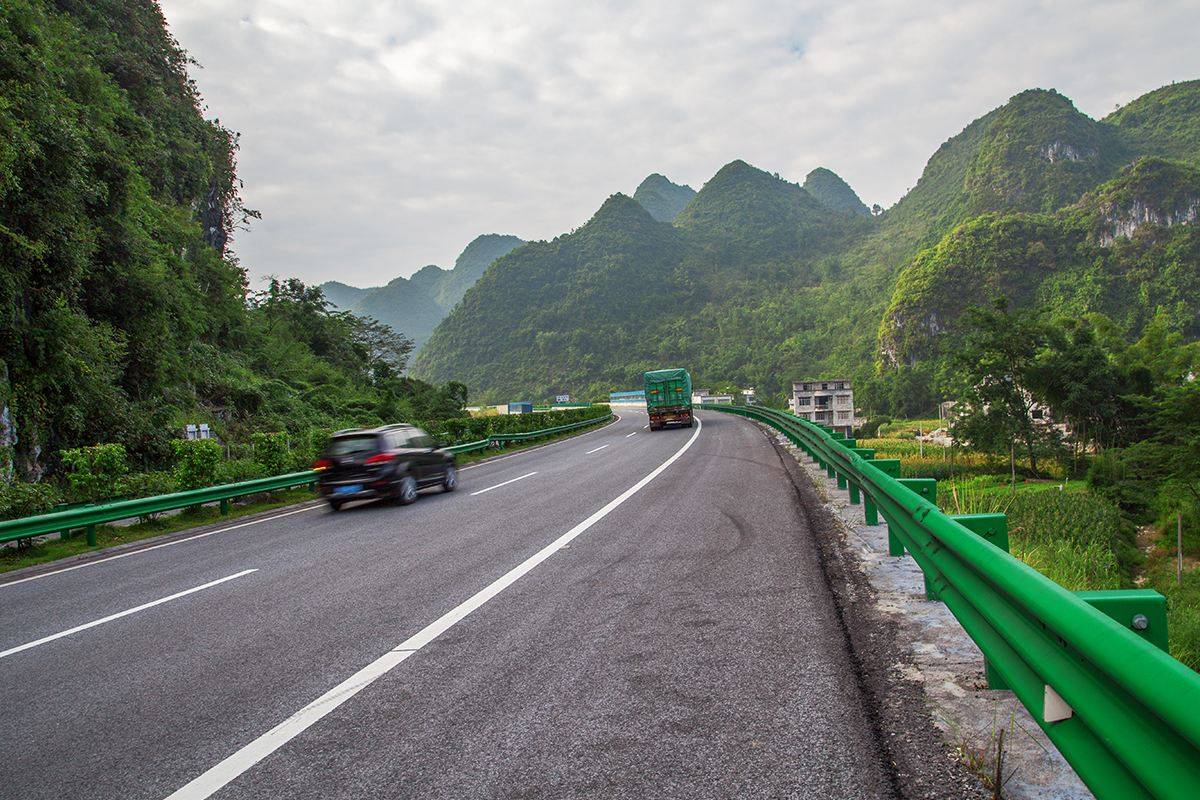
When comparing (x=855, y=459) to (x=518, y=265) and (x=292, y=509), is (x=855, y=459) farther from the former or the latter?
(x=518, y=265)

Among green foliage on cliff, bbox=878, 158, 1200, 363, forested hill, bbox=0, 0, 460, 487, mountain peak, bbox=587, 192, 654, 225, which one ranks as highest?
mountain peak, bbox=587, 192, 654, 225

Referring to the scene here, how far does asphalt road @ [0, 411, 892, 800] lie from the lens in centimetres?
287

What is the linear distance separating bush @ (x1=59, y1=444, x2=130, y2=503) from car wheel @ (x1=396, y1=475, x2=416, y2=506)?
555 centimetres

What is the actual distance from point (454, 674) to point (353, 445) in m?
9.10

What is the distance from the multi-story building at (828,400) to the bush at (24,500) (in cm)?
10109

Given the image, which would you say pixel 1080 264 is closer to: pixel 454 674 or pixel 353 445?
pixel 353 445

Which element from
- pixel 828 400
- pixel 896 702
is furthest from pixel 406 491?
pixel 828 400

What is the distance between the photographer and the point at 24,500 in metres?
11.0

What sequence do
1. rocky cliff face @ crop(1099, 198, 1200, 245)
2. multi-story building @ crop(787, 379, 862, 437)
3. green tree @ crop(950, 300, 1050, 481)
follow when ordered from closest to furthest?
green tree @ crop(950, 300, 1050, 481) → multi-story building @ crop(787, 379, 862, 437) → rocky cliff face @ crop(1099, 198, 1200, 245)

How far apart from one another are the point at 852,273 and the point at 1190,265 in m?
79.1

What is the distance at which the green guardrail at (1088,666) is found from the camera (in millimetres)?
1475

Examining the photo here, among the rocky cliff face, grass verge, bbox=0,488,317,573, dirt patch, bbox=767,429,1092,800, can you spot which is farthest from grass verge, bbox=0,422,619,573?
the rocky cliff face

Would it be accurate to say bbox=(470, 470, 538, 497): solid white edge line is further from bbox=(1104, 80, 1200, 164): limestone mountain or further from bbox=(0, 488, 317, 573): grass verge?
bbox=(1104, 80, 1200, 164): limestone mountain

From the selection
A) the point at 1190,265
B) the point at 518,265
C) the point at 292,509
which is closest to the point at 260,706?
the point at 292,509
